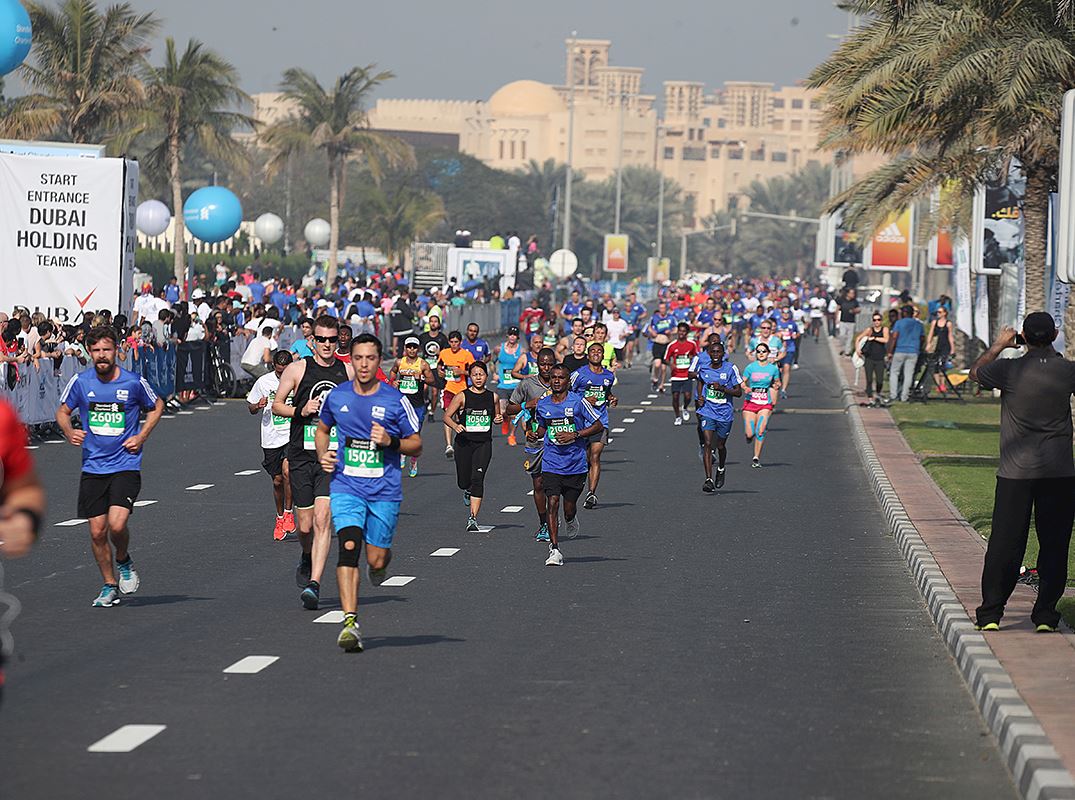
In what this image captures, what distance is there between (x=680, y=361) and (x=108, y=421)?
19.8 m

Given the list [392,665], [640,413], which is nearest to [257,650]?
[392,665]

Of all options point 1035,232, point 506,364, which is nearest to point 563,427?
point 506,364

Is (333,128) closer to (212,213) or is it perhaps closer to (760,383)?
(212,213)

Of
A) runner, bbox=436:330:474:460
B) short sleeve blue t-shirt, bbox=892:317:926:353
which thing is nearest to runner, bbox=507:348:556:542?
runner, bbox=436:330:474:460

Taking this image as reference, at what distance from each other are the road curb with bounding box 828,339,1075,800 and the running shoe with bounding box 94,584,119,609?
502cm

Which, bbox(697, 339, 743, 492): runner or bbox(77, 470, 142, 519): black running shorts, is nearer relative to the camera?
bbox(77, 470, 142, 519): black running shorts

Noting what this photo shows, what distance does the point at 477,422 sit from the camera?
18.3 m

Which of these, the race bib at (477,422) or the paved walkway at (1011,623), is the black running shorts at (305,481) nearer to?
the paved walkway at (1011,623)

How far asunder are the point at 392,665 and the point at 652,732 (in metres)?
2.06

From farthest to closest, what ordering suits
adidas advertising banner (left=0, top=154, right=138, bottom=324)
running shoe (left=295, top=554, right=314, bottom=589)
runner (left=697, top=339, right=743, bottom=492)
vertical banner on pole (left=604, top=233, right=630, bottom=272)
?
vertical banner on pole (left=604, top=233, right=630, bottom=272) → adidas advertising banner (left=0, top=154, right=138, bottom=324) → runner (left=697, top=339, right=743, bottom=492) → running shoe (left=295, top=554, right=314, bottom=589)

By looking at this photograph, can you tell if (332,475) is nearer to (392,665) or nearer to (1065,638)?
(392,665)

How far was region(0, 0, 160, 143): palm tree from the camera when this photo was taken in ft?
173

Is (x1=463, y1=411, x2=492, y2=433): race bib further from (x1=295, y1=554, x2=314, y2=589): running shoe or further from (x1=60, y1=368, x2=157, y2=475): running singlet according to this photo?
(x1=60, y1=368, x2=157, y2=475): running singlet

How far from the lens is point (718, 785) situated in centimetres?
764
